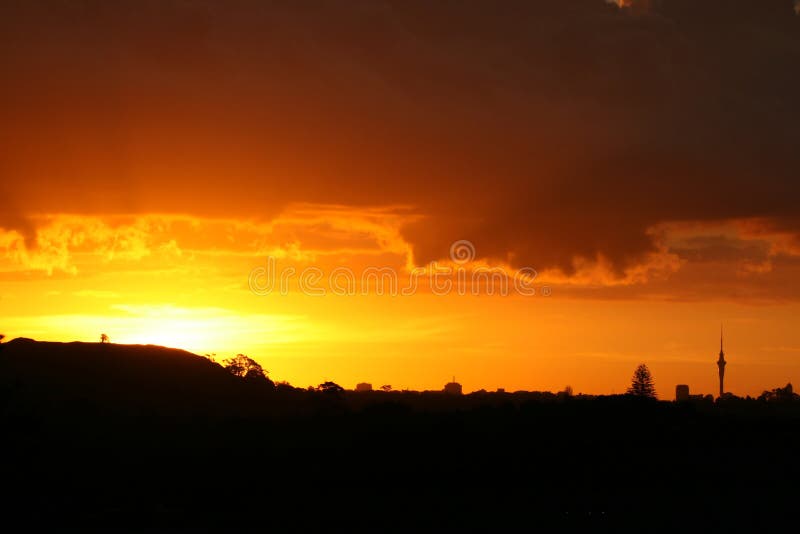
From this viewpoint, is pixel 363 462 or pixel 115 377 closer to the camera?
pixel 363 462

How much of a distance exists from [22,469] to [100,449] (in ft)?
70.1

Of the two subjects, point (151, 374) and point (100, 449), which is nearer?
point (100, 449)

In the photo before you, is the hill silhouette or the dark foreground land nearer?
the dark foreground land

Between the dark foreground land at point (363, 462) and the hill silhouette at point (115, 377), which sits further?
the hill silhouette at point (115, 377)

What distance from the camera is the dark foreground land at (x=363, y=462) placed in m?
90.8

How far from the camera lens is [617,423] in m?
144

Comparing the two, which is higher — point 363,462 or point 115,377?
point 115,377

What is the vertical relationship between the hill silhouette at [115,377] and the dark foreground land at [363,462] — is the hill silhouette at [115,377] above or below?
above

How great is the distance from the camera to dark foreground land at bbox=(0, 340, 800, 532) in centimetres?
9081

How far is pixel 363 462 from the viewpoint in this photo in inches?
4542

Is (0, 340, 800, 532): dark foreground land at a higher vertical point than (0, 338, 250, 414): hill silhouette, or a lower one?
lower

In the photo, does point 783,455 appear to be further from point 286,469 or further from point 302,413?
point 302,413

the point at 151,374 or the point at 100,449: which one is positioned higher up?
the point at 151,374

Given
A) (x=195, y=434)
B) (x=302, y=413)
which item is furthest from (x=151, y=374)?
(x=195, y=434)
